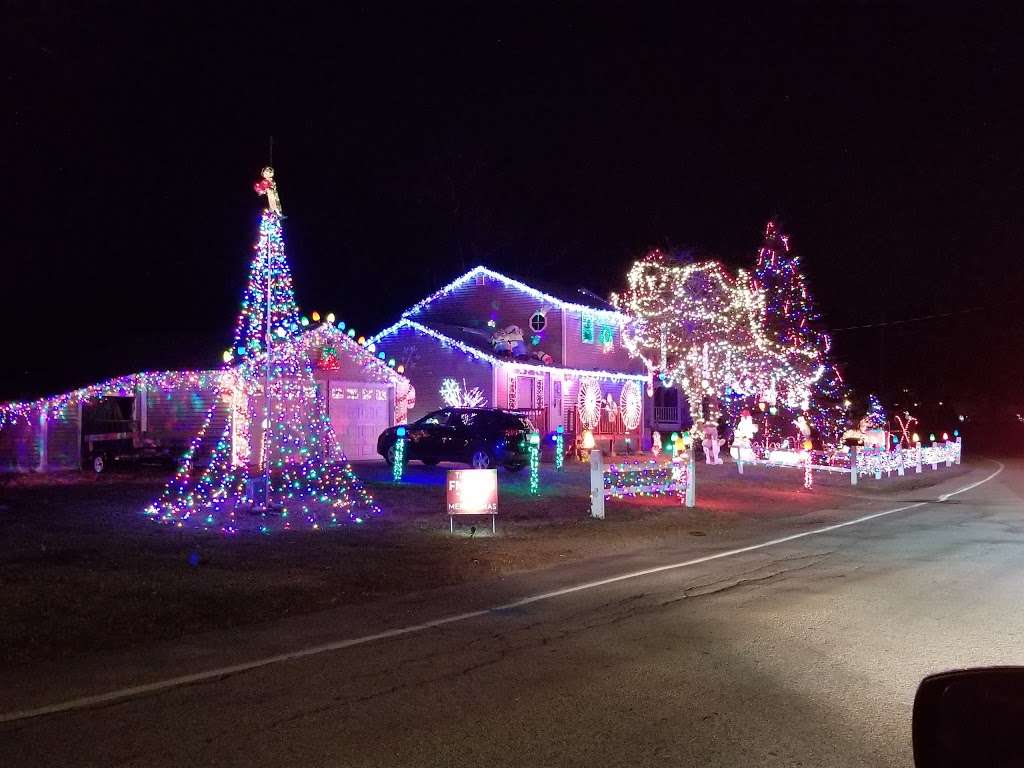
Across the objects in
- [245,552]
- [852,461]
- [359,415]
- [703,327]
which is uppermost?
[703,327]

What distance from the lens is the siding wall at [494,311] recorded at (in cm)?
3772

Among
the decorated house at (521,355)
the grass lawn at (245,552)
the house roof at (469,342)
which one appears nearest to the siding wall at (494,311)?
the decorated house at (521,355)

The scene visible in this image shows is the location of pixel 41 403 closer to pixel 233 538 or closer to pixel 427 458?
pixel 427 458

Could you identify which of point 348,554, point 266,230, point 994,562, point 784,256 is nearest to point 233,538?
point 348,554

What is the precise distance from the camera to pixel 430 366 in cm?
3491

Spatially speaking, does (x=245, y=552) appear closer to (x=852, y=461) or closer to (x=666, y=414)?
(x=852, y=461)

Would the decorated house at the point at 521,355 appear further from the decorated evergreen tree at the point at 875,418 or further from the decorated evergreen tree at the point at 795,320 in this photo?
the decorated evergreen tree at the point at 875,418

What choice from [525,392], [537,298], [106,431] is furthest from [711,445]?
[106,431]

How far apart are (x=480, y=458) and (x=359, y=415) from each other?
5304 millimetres

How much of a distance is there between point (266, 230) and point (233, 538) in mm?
5992

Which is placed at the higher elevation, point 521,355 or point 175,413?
point 521,355

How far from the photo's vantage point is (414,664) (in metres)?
7.27

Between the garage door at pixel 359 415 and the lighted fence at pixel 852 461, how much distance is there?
1131 centimetres

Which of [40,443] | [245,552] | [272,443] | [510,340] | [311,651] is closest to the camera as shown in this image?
[311,651]
